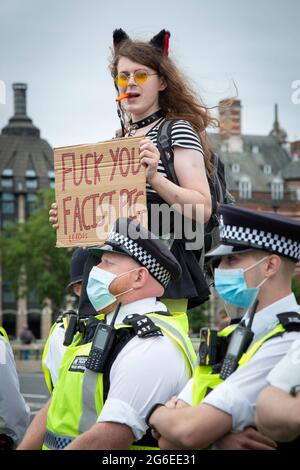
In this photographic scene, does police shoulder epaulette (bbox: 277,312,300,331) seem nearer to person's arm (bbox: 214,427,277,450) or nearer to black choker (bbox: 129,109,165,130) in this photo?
person's arm (bbox: 214,427,277,450)

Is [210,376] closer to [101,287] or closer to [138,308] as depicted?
[138,308]

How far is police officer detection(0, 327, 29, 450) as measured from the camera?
23.7 feet

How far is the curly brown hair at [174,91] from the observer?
A: 22.1 ft

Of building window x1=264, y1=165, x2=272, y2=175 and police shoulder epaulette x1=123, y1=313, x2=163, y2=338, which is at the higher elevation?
police shoulder epaulette x1=123, y1=313, x2=163, y2=338

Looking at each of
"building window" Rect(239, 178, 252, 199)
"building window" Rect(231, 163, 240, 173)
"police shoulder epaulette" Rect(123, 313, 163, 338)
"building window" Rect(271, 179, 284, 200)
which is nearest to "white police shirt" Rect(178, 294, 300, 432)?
"police shoulder epaulette" Rect(123, 313, 163, 338)

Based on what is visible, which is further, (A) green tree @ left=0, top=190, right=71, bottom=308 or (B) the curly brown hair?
(A) green tree @ left=0, top=190, right=71, bottom=308

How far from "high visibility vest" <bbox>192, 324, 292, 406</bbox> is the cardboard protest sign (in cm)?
112

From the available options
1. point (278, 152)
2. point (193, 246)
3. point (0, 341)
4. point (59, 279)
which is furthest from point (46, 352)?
point (278, 152)

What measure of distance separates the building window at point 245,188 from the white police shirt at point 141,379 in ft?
308

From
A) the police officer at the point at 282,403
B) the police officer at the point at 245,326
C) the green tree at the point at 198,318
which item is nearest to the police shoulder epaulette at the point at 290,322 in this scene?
the police officer at the point at 245,326

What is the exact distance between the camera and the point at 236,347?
518 centimetres

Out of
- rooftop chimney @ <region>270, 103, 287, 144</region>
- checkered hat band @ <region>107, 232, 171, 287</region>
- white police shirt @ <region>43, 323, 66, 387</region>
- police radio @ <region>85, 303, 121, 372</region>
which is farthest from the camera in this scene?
rooftop chimney @ <region>270, 103, 287, 144</region>

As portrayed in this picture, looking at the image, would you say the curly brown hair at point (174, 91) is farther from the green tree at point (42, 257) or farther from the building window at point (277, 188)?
the building window at point (277, 188)

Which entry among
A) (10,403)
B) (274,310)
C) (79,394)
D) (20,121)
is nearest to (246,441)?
(274,310)
